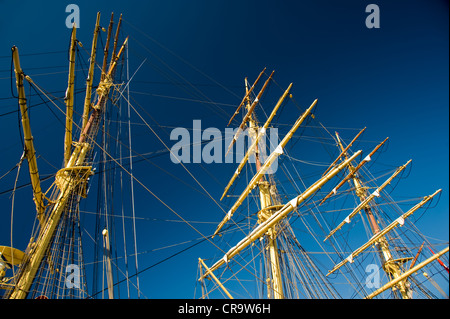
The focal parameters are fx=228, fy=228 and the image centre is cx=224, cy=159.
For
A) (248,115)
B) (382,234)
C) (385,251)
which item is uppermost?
(248,115)

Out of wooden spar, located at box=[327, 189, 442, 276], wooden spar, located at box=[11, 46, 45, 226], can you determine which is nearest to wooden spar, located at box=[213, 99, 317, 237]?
wooden spar, located at box=[11, 46, 45, 226]

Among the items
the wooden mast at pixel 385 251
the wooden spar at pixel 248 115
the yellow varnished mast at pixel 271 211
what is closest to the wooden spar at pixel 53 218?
the yellow varnished mast at pixel 271 211

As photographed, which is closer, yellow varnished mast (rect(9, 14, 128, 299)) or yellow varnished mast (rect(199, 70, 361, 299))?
yellow varnished mast (rect(9, 14, 128, 299))

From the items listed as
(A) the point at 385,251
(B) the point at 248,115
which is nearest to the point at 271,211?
(B) the point at 248,115

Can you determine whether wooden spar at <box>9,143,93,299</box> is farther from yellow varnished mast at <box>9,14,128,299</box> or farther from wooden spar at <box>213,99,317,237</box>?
wooden spar at <box>213,99,317,237</box>

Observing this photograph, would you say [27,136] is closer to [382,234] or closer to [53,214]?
[53,214]

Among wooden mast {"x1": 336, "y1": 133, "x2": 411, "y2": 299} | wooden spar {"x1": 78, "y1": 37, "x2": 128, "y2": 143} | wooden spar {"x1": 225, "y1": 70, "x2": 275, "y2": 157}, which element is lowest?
wooden mast {"x1": 336, "y1": 133, "x2": 411, "y2": 299}

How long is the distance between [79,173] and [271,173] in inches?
403

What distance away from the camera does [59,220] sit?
743cm

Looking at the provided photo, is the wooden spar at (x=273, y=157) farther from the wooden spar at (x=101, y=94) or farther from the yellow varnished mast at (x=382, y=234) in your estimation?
the wooden spar at (x=101, y=94)

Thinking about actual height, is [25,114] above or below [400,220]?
above
